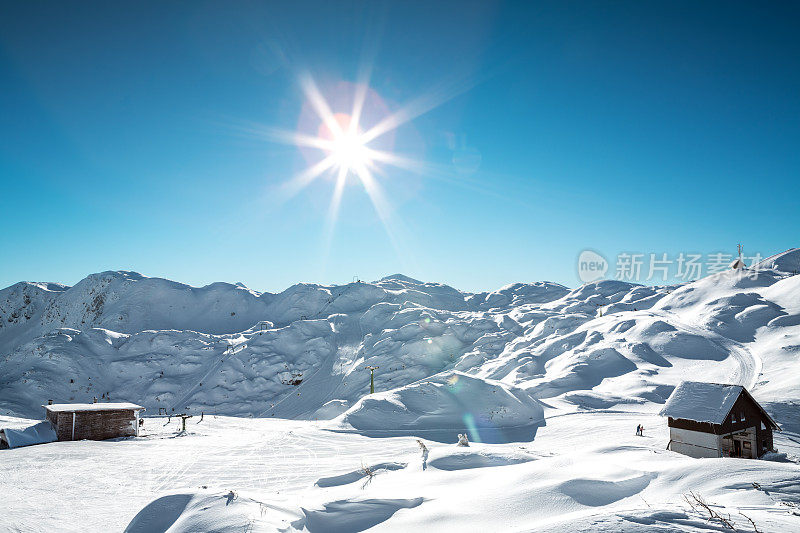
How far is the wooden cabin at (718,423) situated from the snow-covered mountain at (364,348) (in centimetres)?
1392

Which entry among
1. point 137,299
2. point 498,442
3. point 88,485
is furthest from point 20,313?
point 498,442

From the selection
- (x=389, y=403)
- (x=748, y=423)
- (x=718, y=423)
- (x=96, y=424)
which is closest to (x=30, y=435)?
(x=96, y=424)

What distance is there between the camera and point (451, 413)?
39.3m

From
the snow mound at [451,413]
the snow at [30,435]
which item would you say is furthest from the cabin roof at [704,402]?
the snow at [30,435]

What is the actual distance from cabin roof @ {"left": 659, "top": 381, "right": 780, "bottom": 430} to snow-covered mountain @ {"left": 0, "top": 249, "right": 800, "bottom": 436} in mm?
14705

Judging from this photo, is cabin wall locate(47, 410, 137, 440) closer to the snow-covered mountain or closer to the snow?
the snow

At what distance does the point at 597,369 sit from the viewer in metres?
59.6

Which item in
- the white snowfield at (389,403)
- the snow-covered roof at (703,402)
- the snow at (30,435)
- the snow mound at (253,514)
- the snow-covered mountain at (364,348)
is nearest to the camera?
the snow mound at (253,514)

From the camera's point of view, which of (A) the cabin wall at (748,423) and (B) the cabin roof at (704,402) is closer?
(A) the cabin wall at (748,423)

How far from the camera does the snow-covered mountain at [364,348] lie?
54094mm

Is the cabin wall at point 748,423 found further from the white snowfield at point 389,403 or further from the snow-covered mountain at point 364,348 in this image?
the snow-covered mountain at point 364,348

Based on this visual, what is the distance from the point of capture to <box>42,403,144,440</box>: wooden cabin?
35344mm

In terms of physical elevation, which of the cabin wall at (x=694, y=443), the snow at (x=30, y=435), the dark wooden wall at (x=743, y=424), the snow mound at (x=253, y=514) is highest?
the dark wooden wall at (x=743, y=424)

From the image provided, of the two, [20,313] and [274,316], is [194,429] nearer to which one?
[274,316]
